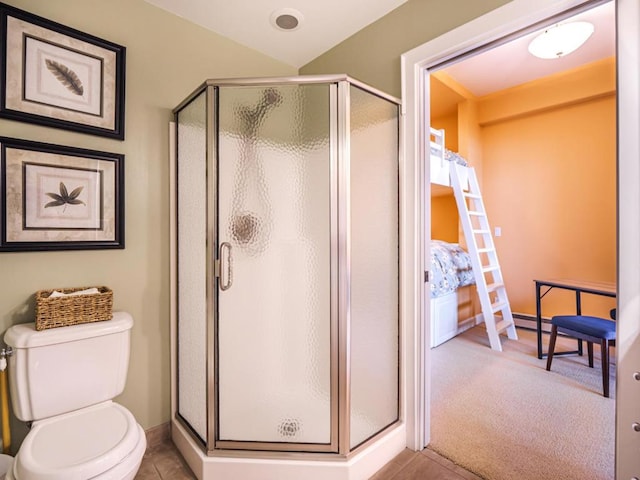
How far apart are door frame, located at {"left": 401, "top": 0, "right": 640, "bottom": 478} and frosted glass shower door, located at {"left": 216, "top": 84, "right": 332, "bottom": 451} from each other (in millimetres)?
520

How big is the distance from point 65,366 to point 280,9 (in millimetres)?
2097

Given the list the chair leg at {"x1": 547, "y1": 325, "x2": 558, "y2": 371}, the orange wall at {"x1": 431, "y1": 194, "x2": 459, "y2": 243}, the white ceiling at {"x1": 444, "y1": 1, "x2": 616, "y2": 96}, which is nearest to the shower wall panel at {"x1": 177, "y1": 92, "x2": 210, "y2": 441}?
the white ceiling at {"x1": 444, "y1": 1, "x2": 616, "y2": 96}

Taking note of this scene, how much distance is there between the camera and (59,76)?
1.47 meters

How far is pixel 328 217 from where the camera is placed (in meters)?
1.46

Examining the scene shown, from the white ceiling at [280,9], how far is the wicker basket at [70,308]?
63.6 inches

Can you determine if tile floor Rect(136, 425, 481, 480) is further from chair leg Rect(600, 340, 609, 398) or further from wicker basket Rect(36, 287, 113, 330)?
chair leg Rect(600, 340, 609, 398)

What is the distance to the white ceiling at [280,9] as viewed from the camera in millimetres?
1728

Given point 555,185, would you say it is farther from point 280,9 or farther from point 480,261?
point 280,9

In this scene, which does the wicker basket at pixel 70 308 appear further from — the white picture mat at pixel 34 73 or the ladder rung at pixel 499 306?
the ladder rung at pixel 499 306

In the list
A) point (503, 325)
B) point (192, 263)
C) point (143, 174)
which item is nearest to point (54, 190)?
point (143, 174)

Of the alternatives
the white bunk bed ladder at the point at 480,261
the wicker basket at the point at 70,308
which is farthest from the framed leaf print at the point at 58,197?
the white bunk bed ladder at the point at 480,261

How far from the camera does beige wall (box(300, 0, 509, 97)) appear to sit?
1.51 meters

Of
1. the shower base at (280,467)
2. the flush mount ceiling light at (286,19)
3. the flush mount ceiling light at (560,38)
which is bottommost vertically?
the shower base at (280,467)

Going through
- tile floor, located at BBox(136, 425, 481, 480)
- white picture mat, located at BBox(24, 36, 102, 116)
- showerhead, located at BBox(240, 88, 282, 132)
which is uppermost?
white picture mat, located at BBox(24, 36, 102, 116)
